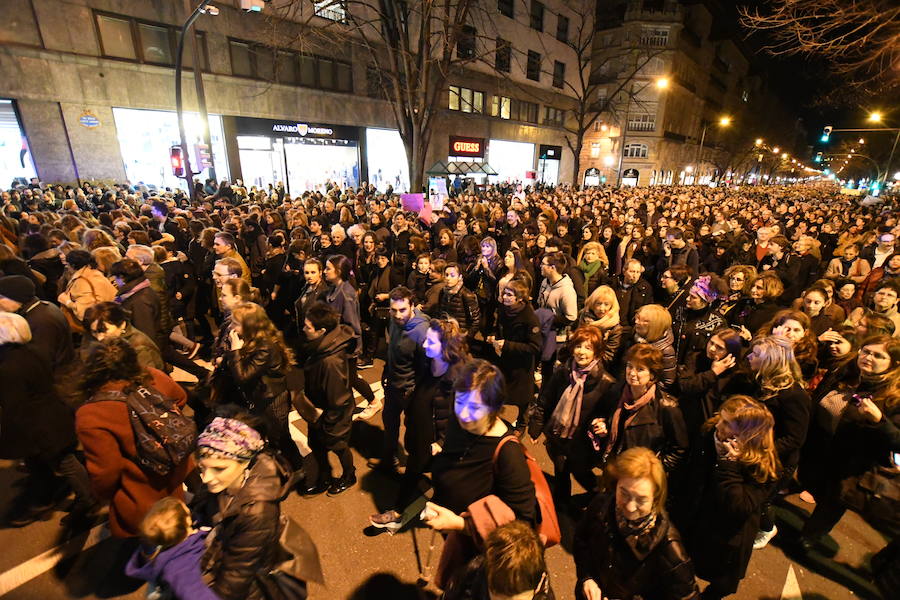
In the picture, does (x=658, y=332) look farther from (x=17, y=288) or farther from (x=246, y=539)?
(x=17, y=288)

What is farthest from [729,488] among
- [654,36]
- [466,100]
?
[654,36]

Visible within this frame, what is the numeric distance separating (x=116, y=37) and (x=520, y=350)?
73.8 ft

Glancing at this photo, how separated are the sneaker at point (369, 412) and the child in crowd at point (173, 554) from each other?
3.17 m

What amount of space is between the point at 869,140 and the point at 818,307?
72524mm

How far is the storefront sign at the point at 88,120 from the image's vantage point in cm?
1691

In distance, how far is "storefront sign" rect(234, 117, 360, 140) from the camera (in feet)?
71.2

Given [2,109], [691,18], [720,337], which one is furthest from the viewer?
[691,18]

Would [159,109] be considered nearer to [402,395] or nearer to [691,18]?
[402,395]

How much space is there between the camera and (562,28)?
131ft

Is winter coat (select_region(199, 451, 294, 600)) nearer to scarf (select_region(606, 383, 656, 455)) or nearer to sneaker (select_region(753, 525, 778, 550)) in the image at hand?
scarf (select_region(606, 383, 656, 455))

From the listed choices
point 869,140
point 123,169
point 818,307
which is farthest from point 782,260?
point 869,140

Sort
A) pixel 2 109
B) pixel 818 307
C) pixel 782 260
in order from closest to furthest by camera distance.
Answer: pixel 818 307, pixel 782 260, pixel 2 109

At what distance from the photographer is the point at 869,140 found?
2121 inches

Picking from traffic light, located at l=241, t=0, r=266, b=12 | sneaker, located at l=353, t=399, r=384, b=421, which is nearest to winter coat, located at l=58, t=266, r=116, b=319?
sneaker, located at l=353, t=399, r=384, b=421
